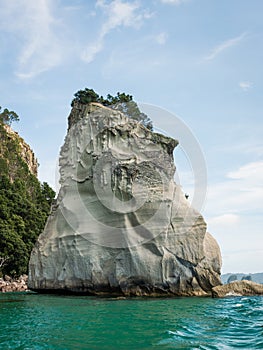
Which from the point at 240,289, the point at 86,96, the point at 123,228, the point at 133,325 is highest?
the point at 86,96

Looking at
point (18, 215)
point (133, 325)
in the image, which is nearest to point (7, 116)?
point (18, 215)

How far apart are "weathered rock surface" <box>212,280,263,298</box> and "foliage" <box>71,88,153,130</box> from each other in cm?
1388

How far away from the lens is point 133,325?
12312 millimetres

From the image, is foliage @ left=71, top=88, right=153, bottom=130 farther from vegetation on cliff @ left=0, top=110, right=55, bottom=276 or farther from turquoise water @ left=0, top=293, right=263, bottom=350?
turquoise water @ left=0, top=293, right=263, bottom=350

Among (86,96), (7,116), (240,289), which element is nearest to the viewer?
(240,289)

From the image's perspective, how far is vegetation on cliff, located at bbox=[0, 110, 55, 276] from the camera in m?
37.9

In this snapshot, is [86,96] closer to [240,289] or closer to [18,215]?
[18,215]

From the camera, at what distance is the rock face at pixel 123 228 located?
2166 centimetres

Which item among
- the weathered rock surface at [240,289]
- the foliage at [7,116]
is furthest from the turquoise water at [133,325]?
the foliage at [7,116]

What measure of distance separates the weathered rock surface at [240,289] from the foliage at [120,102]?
45.5 feet

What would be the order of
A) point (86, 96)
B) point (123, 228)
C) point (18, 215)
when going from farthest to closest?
point (18, 215)
point (86, 96)
point (123, 228)

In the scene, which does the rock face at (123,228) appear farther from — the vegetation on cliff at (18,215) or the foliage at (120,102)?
the vegetation on cliff at (18,215)

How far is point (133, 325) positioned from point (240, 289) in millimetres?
12430

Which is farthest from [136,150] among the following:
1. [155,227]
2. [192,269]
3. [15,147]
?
[15,147]
